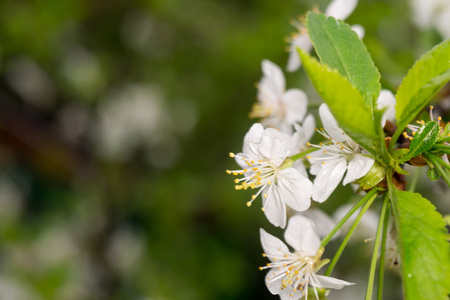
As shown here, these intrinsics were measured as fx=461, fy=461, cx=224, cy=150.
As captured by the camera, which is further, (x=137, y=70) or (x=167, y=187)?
(x=137, y=70)

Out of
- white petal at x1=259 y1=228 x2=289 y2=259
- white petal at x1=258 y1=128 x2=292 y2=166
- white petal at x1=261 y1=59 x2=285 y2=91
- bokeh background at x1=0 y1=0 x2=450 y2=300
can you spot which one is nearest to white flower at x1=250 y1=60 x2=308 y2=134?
white petal at x1=261 y1=59 x2=285 y2=91

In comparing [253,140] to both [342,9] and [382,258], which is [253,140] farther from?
[342,9]

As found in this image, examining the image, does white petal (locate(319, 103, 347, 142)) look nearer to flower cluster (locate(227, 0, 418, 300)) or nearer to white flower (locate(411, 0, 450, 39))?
flower cluster (locate(227, 0, 418, 300))

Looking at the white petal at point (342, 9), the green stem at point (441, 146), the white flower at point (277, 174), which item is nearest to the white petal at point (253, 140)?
the white flower at point (277, 174)

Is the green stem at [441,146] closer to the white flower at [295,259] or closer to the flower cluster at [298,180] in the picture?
the flower cluster at [298,180]

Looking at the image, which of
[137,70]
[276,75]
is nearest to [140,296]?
[137,70]

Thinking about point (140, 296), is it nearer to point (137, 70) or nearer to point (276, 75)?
point (137, 70)

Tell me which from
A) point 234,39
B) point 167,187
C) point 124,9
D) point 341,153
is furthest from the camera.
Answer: point 124,9
